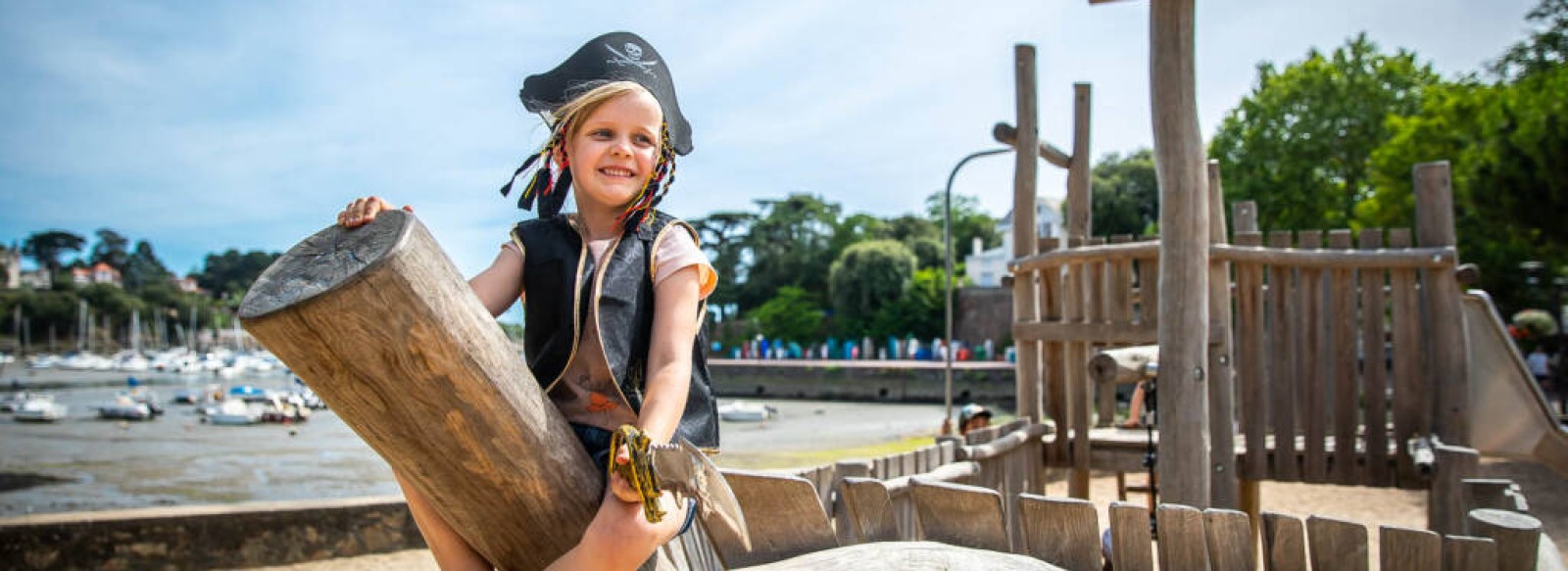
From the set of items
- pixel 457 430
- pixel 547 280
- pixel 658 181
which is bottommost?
pixel 457 430

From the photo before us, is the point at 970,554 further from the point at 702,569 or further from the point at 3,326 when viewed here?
the point at 3,326

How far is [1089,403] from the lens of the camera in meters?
6.95

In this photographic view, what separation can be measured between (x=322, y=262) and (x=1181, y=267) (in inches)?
176

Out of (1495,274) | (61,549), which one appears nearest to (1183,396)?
(61,549)

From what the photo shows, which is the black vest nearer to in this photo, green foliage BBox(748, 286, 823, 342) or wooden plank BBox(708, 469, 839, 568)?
wooden plank BBox(708, 469, 839, 568)

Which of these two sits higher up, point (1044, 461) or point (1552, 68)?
point (1552, 68)

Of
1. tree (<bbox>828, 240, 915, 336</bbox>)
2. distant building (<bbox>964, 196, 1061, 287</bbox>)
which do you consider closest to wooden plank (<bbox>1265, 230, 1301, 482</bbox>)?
tree (<bbox>828, 240, 915, 336</bbox>)

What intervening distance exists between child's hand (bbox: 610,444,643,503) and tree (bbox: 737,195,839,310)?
2382 inches

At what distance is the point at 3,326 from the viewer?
109 meters

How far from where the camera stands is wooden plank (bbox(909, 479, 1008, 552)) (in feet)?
8.33

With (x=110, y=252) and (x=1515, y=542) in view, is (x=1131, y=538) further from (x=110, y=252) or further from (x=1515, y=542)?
(x=110, y=252)

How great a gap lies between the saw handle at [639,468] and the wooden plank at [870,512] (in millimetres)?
1145

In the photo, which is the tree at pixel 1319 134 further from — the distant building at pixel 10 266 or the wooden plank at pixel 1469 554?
the distant building at pixel 10 266

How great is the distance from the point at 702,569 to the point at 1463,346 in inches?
238
